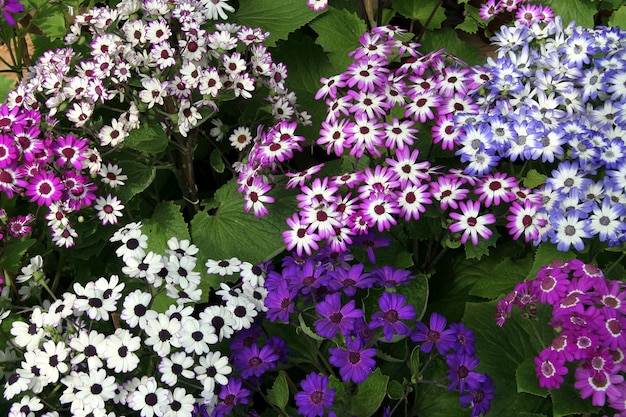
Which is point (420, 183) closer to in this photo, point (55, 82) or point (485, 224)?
point (485, 224)

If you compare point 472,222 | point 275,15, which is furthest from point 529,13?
point 275,15

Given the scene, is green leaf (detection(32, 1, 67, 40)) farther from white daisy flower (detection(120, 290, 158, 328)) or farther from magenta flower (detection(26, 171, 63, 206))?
white daisy flower (detection(120, 290, 158, 328))

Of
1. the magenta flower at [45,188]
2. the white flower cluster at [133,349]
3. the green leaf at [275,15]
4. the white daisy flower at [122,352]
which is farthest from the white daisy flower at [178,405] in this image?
the green leaf at [275,15]

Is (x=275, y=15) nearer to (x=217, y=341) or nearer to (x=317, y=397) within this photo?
(x=217, y=341)

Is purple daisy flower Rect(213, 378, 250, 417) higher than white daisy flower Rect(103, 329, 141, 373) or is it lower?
lower

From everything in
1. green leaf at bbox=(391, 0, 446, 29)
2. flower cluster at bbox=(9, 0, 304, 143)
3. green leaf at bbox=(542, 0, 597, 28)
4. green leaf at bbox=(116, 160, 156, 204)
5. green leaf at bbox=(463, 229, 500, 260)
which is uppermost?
flower cluster at bbox=(9, 0, 304, 143)

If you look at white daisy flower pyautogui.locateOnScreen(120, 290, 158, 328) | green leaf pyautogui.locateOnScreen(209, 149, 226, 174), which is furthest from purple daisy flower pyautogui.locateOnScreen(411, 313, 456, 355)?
green leaf pyautogui.locateOnScreen(209, 149, 226, 174)
